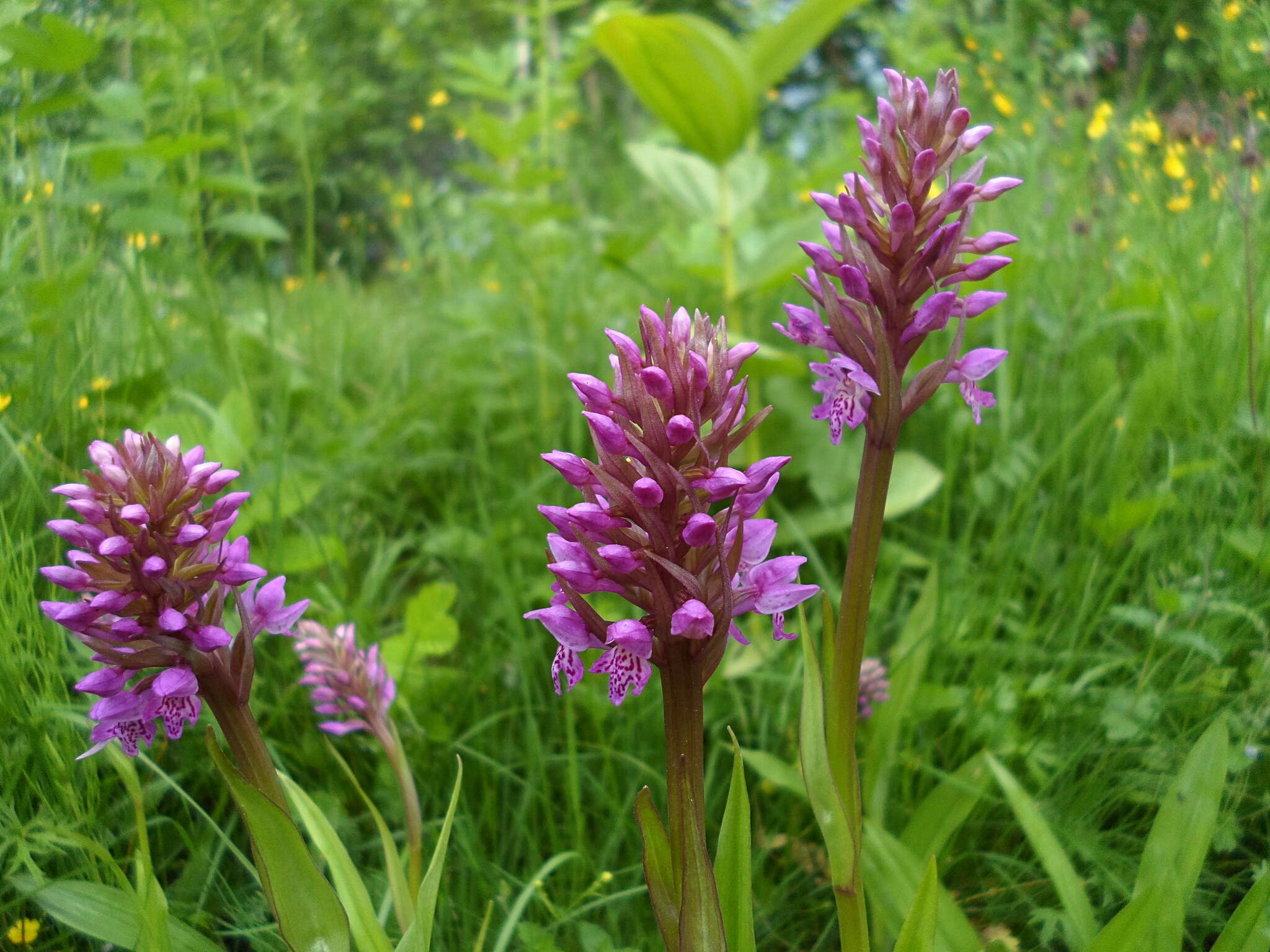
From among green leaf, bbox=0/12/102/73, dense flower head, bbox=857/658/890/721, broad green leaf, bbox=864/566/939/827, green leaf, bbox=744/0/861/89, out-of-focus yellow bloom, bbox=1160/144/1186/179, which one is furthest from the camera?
out-of-focus yellow bloom, bbox=1160/144/1186/179

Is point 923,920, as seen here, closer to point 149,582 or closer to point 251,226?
point 149,582

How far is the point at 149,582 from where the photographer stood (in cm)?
110

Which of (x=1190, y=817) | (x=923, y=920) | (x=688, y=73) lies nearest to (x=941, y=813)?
(x=1190, y=817)

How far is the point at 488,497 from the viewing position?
111 inches

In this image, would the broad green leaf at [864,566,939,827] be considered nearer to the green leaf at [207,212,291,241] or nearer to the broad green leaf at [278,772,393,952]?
the broad green leaf at [278,772,393,952]

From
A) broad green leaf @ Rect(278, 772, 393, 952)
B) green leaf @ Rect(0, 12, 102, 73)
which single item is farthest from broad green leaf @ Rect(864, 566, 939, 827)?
green leaf @ Rect(0, 12, 102, 73)

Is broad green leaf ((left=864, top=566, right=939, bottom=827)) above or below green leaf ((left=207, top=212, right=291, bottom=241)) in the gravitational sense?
below

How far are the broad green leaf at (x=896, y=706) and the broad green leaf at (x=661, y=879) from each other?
68 centimetres

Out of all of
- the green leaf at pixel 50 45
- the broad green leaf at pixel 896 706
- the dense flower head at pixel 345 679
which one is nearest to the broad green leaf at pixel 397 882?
the dense flower head at pixel 345 679

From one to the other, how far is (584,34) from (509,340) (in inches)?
46.2

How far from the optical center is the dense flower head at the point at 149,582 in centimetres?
108

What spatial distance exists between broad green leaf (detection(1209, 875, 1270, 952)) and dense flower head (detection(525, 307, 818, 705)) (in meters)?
0.77

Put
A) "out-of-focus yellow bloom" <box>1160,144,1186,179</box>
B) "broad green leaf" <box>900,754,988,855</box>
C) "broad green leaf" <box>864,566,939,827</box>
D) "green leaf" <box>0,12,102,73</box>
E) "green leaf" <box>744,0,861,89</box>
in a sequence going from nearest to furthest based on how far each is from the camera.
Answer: "broad green leaf" <box>900,754,988,855</box>, "broad green leaf" <box>864,566,939,827</box>, "green leaf" <box>0,12,102,73</box>, "green leaf" <box>744,0,861,89</box>, "out-of-focus yellow bloom" <box>1160,144,1186,179</box>

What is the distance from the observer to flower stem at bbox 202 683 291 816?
115cm
